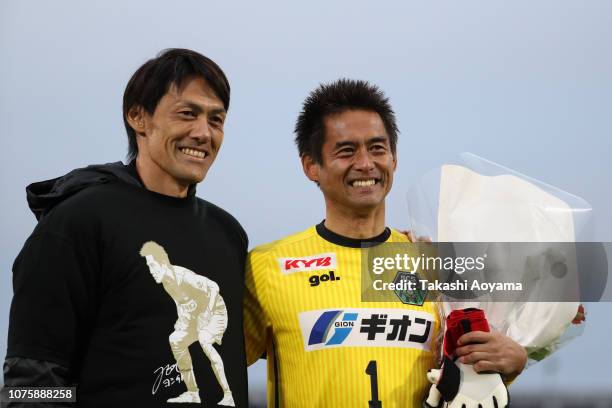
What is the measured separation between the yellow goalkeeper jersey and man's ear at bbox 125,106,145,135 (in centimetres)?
91

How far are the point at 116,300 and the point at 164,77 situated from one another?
1087 millimetres

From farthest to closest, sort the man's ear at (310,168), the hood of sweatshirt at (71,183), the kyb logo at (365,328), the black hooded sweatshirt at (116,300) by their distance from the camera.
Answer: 1. the man's ear at (310,168)
2. the kyb logo at (365,328)
3. the hood of sweatshirt at (71,183)
4. the black hooded sweatshirt at (116,300)

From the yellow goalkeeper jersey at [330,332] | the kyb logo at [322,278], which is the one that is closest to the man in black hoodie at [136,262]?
the yellow goalkeeper jersey at [330,332]

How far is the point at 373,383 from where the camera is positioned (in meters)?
3.93

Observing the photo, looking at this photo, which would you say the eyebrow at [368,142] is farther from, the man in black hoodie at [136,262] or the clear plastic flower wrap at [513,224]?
the man in black hoodie at [136,262]

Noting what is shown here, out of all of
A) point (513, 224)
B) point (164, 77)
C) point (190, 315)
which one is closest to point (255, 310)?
point (190, 315)

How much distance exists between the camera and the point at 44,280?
11.1 ft

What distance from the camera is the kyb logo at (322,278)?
4.19 meters

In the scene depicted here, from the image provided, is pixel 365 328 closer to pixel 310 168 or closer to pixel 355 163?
pixel 355 163

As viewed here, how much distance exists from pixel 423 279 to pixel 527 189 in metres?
0.71

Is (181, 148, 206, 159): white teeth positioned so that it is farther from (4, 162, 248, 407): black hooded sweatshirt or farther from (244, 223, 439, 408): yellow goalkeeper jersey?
(244, 223, 439, 408): yellow goalkeeper jersey

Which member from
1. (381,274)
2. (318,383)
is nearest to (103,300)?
(318,383)

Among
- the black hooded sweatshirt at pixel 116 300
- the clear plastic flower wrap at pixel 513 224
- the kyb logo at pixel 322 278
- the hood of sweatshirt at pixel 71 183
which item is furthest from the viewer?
the kyb logo at pixel 322 278

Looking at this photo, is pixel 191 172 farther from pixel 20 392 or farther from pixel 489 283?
pixel 489 283
